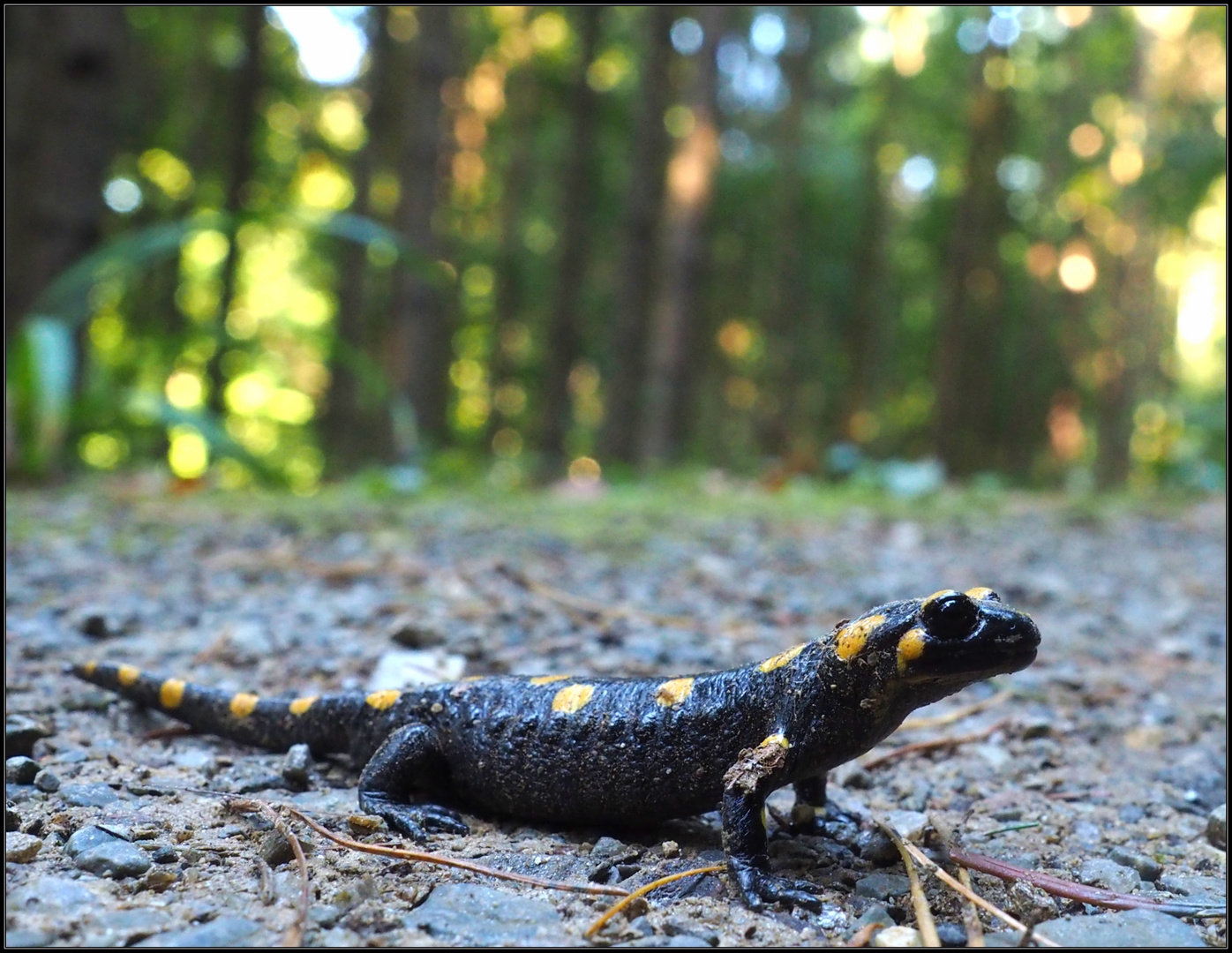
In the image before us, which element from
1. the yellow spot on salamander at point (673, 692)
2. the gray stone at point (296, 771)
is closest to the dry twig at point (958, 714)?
the yellow spot on salamander at point (673, 692)

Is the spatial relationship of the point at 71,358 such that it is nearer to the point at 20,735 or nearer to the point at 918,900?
the point at 20,735

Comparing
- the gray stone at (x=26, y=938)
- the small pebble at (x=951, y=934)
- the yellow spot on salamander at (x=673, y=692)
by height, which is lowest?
the small pebble at (x=951, y=934)

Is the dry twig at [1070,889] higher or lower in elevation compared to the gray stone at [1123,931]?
lower

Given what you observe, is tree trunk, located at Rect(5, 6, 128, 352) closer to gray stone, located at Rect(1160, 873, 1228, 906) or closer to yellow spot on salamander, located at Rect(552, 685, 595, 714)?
yellow spot on salamander, located at Rect(552, 685, 595, 714)

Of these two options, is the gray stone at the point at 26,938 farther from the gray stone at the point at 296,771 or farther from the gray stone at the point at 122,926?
the gray stone at the point at 296,771

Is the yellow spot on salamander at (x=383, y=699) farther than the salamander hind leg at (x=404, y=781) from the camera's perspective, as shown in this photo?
Yes

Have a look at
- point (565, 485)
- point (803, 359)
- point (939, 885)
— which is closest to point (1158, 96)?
point (803, 359)

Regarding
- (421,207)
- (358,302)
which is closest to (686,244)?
(421,207)
